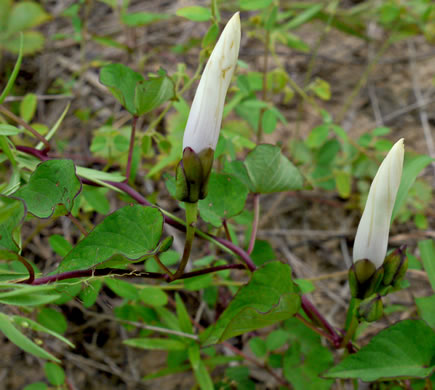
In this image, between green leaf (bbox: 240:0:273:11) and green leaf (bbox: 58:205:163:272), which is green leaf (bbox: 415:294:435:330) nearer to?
green leaf (bbox: 58:205:163:272)

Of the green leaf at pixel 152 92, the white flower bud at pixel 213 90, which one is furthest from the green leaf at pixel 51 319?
the white flower bud at pixel 213 90

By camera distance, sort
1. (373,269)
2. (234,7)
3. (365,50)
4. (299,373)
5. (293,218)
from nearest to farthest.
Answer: (373,269), (299,373), (293,218), (234,7), (365,50)

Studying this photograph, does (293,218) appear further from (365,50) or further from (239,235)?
(365,50)

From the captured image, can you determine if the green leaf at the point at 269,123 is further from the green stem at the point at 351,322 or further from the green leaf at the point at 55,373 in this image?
the green leaf at the point at 55,373

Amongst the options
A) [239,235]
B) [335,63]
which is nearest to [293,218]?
[239,235]

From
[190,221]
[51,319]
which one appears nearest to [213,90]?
[190,221]

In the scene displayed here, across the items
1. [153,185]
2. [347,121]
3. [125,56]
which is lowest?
[153,185]

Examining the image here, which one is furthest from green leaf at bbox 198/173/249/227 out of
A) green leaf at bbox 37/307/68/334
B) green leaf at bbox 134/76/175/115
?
green leaf at bbox 37/307/68/334

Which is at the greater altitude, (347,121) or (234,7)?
(234,7)
